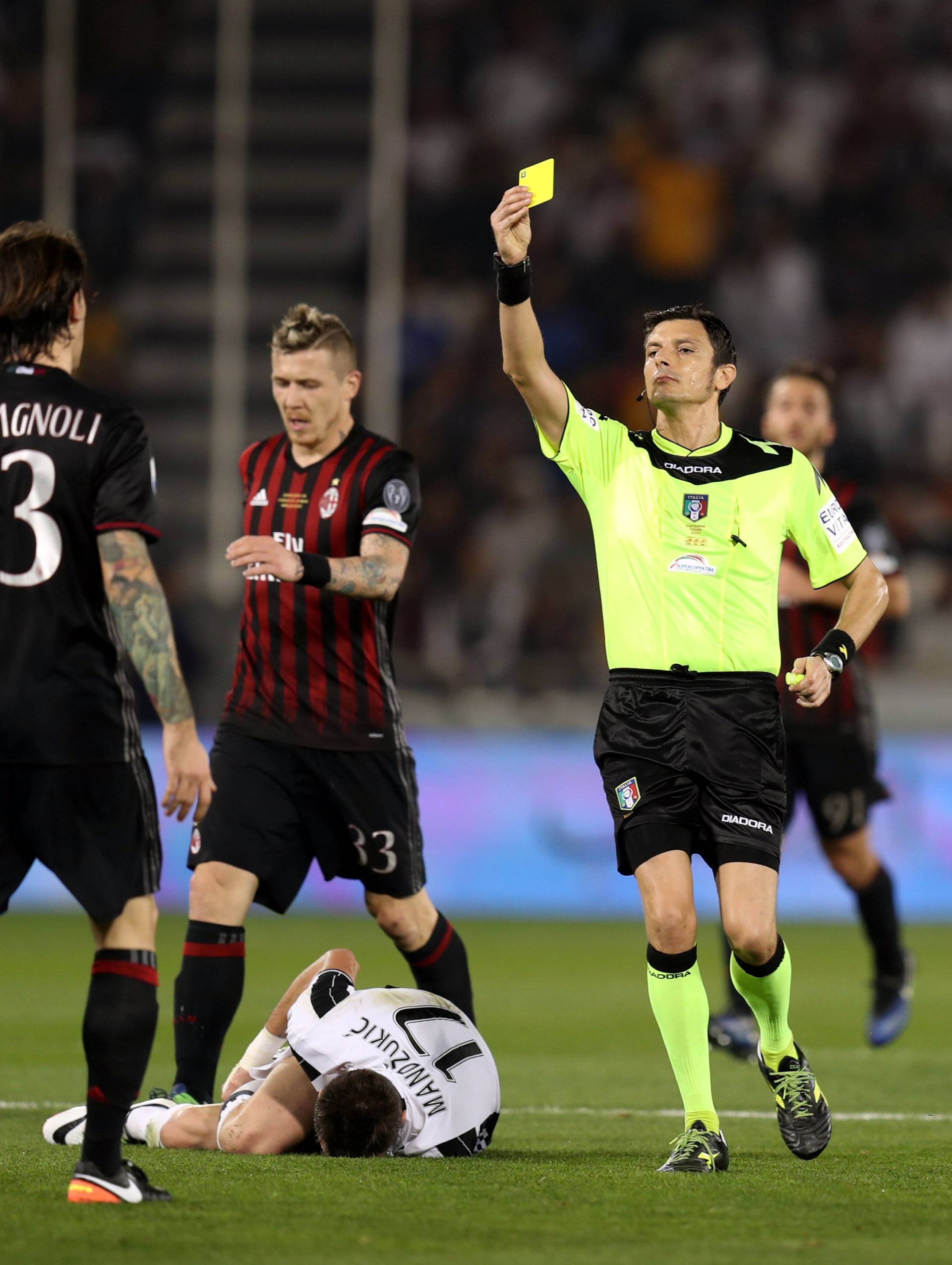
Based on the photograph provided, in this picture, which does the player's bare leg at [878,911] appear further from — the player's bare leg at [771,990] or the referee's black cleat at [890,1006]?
the player's bare leg at [771,990]

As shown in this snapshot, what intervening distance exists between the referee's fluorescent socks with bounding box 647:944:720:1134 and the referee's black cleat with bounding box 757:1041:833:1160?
0.20 m

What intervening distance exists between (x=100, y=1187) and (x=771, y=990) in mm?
1948

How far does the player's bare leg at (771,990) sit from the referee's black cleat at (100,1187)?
1718 millimetres

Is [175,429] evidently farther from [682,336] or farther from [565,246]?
[682,336]

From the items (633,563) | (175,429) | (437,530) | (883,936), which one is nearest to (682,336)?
(633,563)

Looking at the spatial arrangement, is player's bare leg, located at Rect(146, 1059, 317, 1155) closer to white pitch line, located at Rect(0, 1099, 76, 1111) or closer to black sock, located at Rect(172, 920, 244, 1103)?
black sock, located at Rect(172, 920, 244, 1103)

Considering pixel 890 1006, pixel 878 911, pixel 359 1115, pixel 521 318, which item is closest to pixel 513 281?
pixel 521 318

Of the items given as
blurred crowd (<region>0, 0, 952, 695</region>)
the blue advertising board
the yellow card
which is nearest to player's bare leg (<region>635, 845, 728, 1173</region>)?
the yellow card

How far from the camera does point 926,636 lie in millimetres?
15570

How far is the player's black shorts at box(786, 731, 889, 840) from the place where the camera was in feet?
27.0

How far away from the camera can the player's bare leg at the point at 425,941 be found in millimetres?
5980

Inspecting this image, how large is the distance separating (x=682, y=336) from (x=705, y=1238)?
249cm

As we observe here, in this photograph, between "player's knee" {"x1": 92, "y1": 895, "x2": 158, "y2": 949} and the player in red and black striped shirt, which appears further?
the player in red and black striped shirt

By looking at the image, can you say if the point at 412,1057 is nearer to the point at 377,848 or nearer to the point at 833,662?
the point at 377,848
